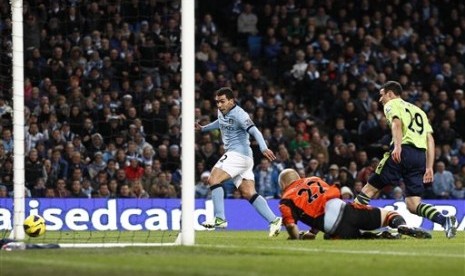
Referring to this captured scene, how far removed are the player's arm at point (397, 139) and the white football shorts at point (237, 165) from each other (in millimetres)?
2611

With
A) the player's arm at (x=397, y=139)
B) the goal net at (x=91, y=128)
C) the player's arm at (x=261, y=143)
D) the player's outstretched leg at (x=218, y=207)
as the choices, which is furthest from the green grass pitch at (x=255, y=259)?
the goal net at (x=91, y=128)

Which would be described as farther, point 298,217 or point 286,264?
point 298,217

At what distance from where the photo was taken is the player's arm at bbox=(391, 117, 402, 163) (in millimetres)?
16453

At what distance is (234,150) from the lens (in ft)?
60.2

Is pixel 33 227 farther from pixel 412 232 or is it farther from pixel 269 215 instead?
pixel 412 232

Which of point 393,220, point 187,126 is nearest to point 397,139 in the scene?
point 393,220

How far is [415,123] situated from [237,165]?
9.40ft

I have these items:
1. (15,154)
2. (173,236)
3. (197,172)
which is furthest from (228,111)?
(197,172)

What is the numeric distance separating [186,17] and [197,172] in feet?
37.9

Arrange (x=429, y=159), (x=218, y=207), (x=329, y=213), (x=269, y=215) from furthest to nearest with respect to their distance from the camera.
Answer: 1. (x=218, y=207)
2. (x=269, y=215)
3. (x=429, y=159)
4. (x=329, y=213)

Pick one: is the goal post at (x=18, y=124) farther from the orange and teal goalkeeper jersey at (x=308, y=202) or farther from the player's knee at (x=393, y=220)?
the player's knee at (x=393, y=220)

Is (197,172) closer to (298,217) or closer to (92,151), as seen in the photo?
(92,151)

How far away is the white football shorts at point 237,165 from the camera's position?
18297 mm

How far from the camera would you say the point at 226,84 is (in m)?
28.5
